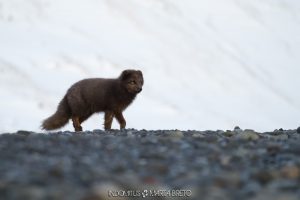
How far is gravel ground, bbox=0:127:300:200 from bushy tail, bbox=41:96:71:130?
886 centimetres

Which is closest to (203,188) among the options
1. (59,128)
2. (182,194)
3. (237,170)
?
(182,194)

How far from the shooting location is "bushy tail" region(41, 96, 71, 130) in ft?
61.3

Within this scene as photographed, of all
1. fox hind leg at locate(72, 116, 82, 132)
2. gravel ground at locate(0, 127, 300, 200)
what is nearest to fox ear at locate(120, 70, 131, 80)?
fox hind leg at locate(72, 116, 82, 132)

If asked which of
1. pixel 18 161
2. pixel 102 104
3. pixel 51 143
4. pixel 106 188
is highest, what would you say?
pixel 102 104

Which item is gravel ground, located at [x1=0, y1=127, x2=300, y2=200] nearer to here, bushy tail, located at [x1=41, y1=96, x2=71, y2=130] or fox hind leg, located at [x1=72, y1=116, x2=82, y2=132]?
fox hind leg, located at [x1=72, y1=116, x2=82, y2=132]

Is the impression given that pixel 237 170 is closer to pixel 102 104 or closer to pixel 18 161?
pixel 18 161

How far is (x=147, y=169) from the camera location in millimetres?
6832

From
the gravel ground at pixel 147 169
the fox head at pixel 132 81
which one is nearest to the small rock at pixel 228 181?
the gravel ground at pixel 147 169

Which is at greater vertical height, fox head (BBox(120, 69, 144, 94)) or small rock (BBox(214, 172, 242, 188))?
fox head (BBox(120, 69, 144, 94))

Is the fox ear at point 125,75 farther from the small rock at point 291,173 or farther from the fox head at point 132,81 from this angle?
the small rock at point 291,173

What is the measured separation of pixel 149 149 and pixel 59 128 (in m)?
11.1

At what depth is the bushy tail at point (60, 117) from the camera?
18.7 metres

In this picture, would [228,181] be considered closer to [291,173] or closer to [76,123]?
[291,173]

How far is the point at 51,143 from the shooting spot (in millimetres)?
9352
